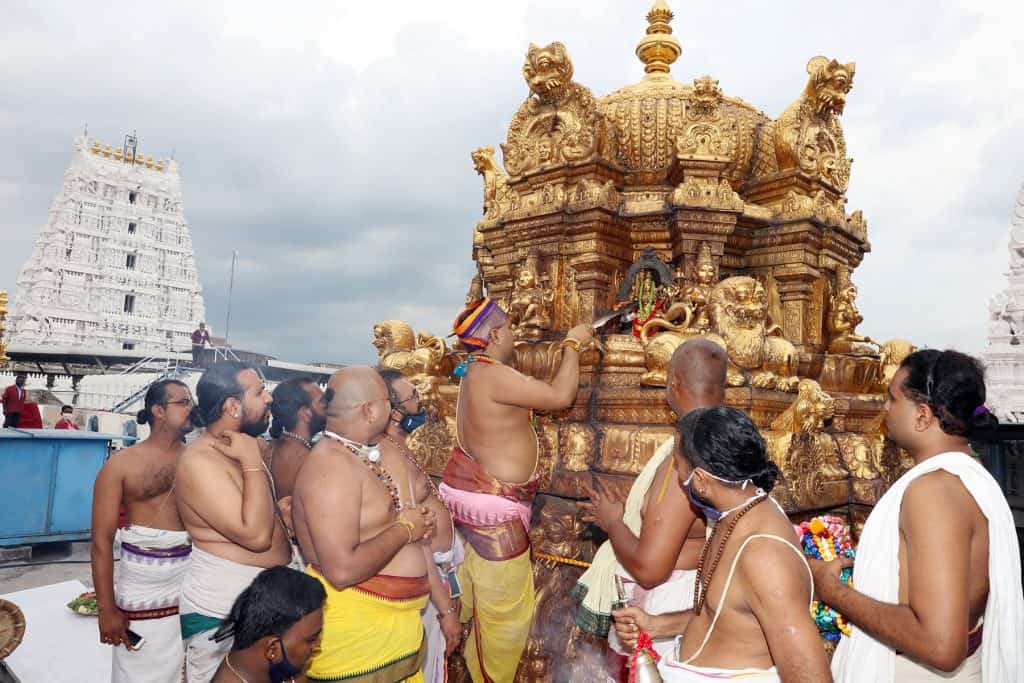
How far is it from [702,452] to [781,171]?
525 centimetres

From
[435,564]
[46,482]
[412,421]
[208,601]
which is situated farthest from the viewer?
[46,482]

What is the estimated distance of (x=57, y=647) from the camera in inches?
206

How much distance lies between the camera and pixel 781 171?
6559mm

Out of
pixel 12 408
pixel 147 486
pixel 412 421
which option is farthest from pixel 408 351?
pixel 12 408

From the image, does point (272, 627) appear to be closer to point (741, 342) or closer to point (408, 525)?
point (408, 525)

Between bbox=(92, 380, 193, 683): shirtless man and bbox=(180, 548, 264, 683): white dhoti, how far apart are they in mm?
540

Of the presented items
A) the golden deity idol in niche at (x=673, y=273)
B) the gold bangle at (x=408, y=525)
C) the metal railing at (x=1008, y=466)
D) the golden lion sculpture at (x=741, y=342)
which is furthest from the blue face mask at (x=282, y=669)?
the metal railing at (x=1008, y=466)

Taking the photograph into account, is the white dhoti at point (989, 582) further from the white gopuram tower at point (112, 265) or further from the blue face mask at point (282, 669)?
the white gopuram tower at point (112, 265)

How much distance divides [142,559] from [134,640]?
16.2 inches

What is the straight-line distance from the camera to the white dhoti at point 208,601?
3023 millimetres

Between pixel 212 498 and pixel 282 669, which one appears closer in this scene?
pixel 282 669

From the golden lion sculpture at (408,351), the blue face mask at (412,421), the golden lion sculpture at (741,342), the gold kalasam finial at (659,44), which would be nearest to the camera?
the golden lion sculpture at (741,342)

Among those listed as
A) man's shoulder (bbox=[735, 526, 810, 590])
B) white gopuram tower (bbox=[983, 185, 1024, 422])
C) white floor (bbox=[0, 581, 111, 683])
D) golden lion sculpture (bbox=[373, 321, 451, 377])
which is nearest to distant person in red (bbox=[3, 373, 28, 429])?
white floor (bbox=[0, 581, 111, 683])

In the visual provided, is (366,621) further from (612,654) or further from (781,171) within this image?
(781,171)
